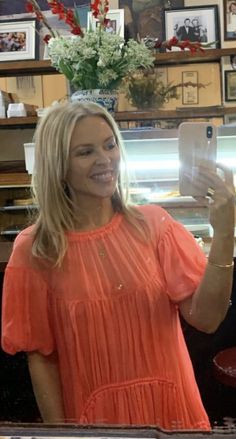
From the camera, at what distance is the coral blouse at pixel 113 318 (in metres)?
0.99

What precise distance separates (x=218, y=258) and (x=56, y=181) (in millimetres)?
331

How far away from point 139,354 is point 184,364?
104 mm

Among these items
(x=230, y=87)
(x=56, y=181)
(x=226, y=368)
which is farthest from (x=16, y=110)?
(x=56, y=181)

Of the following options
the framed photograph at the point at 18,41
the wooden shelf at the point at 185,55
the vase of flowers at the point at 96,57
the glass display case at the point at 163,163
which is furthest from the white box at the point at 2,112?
the glass display case at the point at 163,163

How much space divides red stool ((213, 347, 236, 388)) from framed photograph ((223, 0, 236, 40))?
2650 mm

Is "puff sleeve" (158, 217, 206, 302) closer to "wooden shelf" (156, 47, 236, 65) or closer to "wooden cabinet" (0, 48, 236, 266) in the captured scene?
"wooden cabinet" (0, 48, 236, 266)

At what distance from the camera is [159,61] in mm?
2926

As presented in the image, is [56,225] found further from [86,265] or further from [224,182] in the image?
[224,182]

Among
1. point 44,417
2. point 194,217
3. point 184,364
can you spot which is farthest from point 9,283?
point 194,217

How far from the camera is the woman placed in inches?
39.0

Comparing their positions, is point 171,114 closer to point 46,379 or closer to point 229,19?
point 229,19

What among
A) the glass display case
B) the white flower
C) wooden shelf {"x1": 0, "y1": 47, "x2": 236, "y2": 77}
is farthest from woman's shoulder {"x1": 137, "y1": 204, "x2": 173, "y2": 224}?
wooden shelf {"x1": 0, "y1": 47, "x2": 236, "y2": 77}

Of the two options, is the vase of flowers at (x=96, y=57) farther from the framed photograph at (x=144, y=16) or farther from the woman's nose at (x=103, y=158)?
A: the framed photograph at (x=144, y=16)

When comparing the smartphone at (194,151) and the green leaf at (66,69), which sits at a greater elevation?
the green leaf at (66,69)
